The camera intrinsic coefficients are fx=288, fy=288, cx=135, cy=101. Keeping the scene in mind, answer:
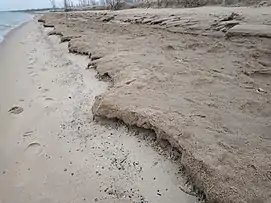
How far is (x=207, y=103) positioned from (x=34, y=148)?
6.47ft

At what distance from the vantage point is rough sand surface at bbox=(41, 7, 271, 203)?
2168 millimetres

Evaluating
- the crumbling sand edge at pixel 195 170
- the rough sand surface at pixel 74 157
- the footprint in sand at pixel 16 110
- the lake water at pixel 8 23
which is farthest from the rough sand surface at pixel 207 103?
the lake water at pixel 8 23

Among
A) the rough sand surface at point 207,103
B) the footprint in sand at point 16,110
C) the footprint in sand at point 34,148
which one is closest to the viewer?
the rough sand surface at point 207,103

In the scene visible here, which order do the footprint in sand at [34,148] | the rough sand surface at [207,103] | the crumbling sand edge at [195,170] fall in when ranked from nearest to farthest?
the crumbling sand edge at [195,170], the rough sand surface at [207,103], the footprint in sand at [34,148]

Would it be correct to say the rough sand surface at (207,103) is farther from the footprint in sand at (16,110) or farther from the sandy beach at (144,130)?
the footprint in sand at (16,110)

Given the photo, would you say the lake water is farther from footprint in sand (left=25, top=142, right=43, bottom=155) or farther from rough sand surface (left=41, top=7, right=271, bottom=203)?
footprint in sand (left=25, top=142, right=43, bottom=155)

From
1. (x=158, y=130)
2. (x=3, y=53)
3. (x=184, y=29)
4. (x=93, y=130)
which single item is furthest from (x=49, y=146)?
(x=3, y=53)

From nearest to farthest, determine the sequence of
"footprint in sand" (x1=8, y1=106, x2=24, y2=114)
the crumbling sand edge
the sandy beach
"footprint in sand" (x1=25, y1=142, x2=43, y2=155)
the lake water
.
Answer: the crumbling sand edge, the sandy beach, "footprint in sand" (x1=25, y1=142, x2=43, y2=155), "footprint in sand" (x1=8, y1=106, x2=24, y2=114), the lake water

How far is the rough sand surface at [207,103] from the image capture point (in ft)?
7.11

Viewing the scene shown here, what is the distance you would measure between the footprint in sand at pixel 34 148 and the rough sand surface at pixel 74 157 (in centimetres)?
1

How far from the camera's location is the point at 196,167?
2289 mm

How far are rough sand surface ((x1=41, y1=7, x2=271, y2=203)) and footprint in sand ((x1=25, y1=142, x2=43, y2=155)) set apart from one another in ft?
2.64

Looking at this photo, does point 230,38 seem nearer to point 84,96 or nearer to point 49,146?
point 84,96

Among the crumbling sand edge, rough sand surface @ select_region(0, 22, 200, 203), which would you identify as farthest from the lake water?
the crumbling sand edge
